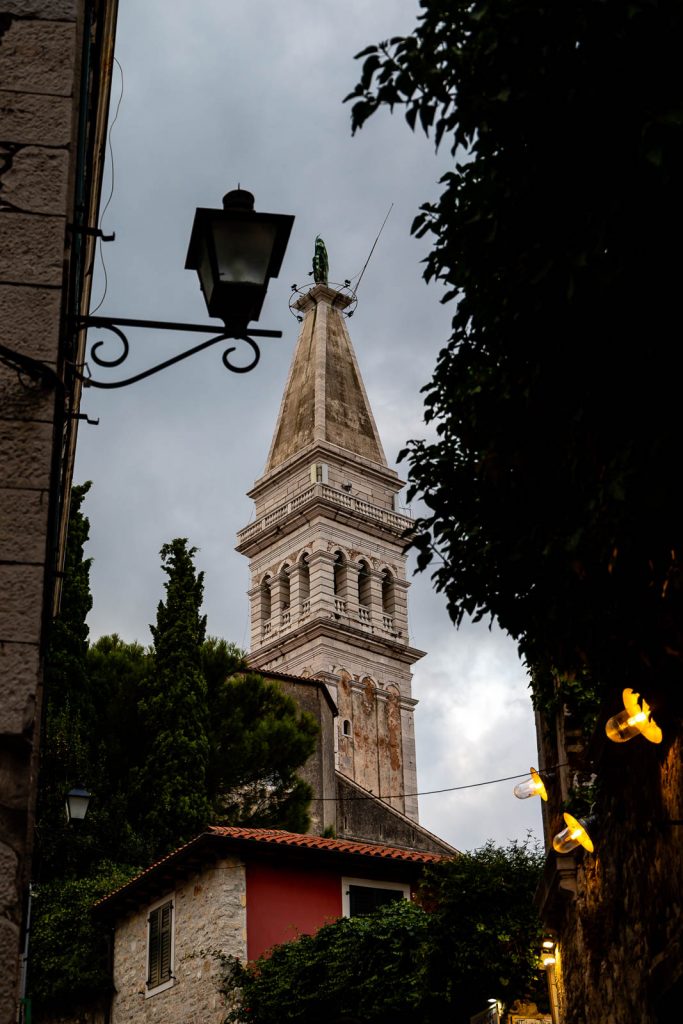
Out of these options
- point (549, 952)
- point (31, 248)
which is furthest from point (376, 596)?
point (31, 248)

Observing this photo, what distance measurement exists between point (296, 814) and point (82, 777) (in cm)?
638

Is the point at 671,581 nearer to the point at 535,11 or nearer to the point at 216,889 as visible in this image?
the point at 535,11

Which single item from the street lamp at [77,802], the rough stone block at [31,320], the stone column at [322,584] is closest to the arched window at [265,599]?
the stone column at [322,584]

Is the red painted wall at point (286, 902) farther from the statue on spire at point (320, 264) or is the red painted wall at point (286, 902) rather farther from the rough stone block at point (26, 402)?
the statue on spire at point (320, 264)

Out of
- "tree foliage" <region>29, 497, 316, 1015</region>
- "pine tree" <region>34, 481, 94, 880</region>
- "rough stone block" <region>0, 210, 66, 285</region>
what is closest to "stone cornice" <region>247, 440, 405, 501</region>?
"tree foliage" <region>29, 497, 316, 1015</region>

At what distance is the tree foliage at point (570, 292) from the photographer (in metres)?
5.12

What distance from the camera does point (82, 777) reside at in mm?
27094

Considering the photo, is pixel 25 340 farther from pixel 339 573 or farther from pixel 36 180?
pixel 339 573

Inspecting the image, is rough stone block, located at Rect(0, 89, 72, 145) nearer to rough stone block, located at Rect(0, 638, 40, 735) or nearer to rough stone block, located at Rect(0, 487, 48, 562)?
rough stone block, located at Rect(0, 487, 48, 562)

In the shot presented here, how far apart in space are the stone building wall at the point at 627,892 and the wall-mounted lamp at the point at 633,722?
0.16 m

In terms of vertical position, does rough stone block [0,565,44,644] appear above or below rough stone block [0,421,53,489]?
below

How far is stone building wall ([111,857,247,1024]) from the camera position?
19297 mm

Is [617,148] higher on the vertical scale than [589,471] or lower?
higher

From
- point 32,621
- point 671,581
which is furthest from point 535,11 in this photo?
point 32,621
